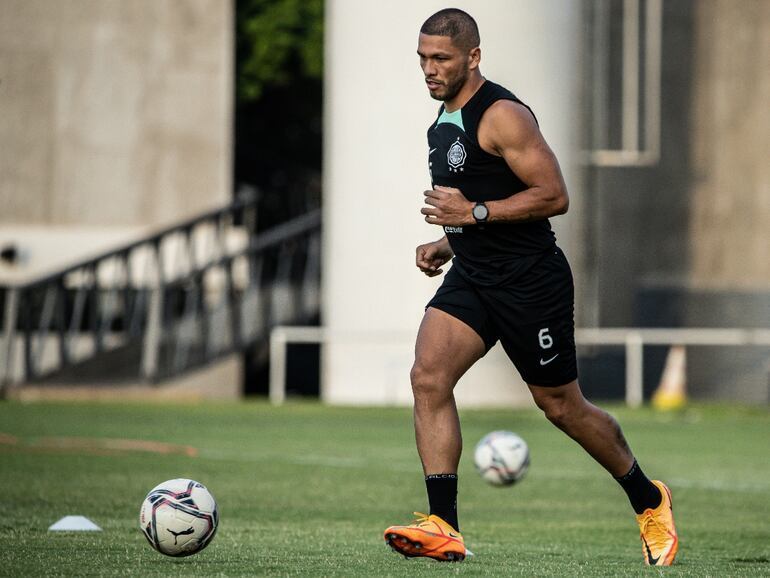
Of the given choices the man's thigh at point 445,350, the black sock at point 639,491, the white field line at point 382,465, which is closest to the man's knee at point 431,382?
the man's thigh at point 445,350

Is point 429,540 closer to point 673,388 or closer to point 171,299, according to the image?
point 673,388

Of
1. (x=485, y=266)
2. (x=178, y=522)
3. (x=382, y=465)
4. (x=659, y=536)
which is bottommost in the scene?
(x=382, y=465)

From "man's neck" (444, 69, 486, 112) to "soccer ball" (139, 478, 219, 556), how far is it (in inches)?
85.5

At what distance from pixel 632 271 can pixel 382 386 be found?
34.5ft

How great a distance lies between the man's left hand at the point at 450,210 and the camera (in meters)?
7.79

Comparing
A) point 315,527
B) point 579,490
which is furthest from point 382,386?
point 315,527

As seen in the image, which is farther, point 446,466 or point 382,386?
point 382,386

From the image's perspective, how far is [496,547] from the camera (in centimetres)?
865

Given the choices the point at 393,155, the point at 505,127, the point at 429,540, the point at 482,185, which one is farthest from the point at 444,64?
the point at 393,155

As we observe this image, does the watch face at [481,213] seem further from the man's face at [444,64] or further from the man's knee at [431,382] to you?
the man's knee at [431,382]

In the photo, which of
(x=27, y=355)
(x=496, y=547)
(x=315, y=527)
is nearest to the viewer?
(x=496, y=547)

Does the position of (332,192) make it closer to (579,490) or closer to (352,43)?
(352,43)

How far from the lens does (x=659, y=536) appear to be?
26.6 ft

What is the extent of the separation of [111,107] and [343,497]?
23.5 m
